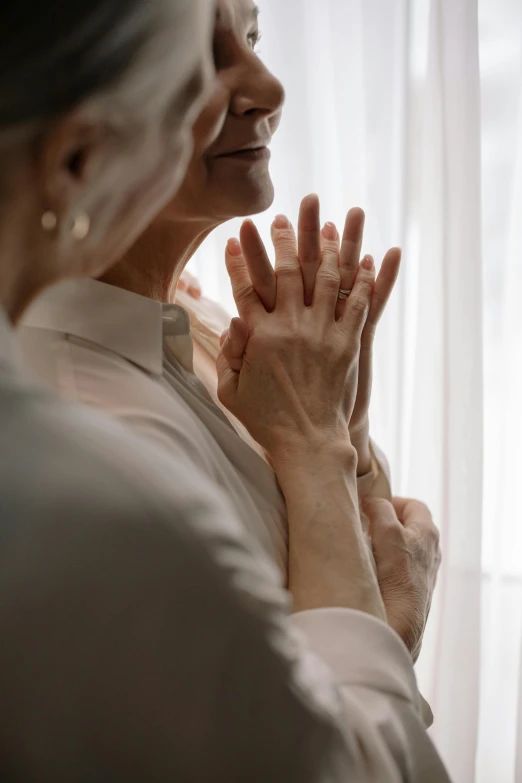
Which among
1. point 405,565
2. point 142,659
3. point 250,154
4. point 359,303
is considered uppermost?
point 250,154

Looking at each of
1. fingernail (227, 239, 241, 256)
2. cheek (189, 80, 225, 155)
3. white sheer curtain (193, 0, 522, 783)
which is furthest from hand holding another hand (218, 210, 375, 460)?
white sheer curtain (193, 0, 522, 783)

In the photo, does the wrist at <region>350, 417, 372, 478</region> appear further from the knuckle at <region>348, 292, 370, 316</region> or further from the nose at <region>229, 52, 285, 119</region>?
the nose at <region>229, 52, 285, 119</region>

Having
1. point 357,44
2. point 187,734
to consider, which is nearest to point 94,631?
point 187,734

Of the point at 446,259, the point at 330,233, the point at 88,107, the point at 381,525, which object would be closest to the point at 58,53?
the point at 88,107

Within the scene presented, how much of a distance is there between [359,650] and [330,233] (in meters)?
0.33

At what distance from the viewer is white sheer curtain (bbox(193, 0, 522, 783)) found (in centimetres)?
108

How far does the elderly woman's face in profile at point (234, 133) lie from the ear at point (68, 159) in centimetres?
12

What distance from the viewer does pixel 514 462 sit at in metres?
1.38

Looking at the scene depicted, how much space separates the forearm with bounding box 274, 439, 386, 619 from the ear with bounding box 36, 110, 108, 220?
0.27 m

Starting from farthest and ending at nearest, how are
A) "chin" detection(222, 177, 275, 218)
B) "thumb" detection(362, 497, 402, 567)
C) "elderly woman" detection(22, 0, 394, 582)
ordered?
"thumb" detection(362, 497, 402, 567) → "chin" detection(222, 177, 275, 218) → "elderly woman" detection(22, 0, 394, 582)

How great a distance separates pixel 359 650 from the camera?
1.56 ft

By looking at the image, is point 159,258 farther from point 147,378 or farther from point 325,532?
→ point 325,532

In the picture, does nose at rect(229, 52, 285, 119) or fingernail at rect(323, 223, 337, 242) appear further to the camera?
fingernail at rect(323, 223, 337, 242)


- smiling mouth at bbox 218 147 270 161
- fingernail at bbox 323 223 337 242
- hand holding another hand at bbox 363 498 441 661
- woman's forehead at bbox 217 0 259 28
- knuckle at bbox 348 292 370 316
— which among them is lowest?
hand holding another hand at bbox 363 498 441 661
